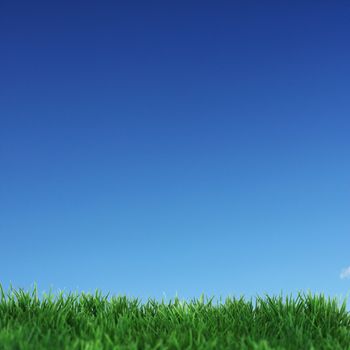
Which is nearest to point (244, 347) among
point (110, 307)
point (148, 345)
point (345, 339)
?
point (148, 345)

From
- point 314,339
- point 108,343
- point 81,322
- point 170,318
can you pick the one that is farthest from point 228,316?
point 108,343

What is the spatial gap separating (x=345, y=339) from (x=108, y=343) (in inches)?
81.0

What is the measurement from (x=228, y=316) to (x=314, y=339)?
1045mm

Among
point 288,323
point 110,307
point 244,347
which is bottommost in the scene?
point 244,347

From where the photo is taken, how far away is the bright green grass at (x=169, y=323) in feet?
16.2

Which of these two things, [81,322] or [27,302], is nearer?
[81,322]

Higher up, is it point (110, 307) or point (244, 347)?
point (110, 307)

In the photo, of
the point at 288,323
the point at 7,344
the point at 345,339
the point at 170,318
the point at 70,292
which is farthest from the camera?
the point at 70,292

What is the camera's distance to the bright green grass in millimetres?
4949

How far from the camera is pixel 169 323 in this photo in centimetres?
605

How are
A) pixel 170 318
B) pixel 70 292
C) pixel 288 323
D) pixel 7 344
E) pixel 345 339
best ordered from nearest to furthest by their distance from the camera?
1. pixel 7 344
2. pixel 345 339
3. pixel 288 323
4. pixel 170 318
5. pixel 70 292

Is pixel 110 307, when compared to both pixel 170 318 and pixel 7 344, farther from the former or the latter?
pixel 7 344

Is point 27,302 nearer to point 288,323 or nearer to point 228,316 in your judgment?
point 228,316

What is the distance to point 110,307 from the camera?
665 centimetres
